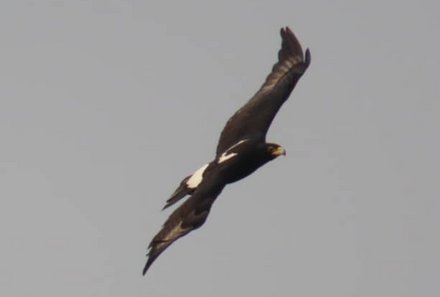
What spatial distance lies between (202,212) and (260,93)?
207 inches

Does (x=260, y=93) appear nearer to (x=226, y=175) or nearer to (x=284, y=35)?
(x=284, y=35)

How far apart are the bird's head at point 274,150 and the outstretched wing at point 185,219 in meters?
1.88

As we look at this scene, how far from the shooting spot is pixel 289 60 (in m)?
30.4

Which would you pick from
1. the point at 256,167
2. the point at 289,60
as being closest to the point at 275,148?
the point at 256,167

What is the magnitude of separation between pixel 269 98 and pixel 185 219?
5.25 m

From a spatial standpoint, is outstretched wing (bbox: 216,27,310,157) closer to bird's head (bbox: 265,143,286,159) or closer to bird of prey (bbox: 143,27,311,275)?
bird of prey (bbox: 143,27,311,275)

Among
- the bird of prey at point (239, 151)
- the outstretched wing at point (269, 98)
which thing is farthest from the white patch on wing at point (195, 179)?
the outstretched wing at point (269, 98)

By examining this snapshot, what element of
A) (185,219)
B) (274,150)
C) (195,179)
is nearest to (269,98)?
(274,150)

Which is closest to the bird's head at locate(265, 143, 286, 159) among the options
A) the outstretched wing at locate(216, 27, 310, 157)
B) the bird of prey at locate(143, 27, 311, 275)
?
the bird of prey at locate(143, 27, 311, 275)

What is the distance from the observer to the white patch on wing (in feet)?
89.5

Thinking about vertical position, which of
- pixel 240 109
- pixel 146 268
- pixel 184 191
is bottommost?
pixel 146 268

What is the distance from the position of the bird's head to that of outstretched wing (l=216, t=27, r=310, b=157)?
0.64 meters

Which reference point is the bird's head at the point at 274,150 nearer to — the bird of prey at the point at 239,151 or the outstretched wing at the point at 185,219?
the bird of prey at the point at 239,151

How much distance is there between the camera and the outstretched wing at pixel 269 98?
29031 mm
